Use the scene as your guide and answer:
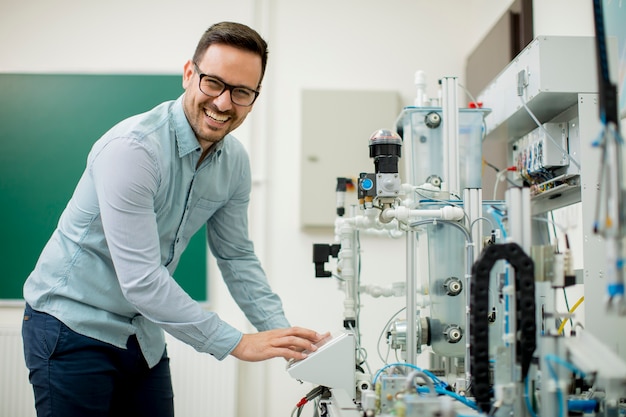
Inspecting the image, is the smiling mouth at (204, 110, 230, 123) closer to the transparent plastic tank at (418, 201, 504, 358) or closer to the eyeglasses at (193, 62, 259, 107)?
the eyeglasses at (193, 62, 259, 107)

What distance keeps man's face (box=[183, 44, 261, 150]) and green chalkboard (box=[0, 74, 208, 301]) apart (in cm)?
176

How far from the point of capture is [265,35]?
11.4ft

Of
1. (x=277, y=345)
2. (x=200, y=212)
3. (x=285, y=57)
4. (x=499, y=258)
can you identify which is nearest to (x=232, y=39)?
(x=200, y=212)

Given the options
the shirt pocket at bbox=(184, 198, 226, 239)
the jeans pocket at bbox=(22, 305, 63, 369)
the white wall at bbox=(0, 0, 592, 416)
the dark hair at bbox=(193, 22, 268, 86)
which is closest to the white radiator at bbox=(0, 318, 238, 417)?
the white wall at bbox=(0, 0, 592, 416)

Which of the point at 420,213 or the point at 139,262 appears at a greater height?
the point at 420,213

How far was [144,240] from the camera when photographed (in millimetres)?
1464

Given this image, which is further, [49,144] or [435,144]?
[49,144]

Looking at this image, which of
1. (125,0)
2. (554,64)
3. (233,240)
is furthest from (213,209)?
(125,0)

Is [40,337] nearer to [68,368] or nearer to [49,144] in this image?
[68,368]

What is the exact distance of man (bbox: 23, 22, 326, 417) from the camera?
146 cm

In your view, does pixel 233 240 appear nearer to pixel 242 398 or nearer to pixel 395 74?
pixel 242 398

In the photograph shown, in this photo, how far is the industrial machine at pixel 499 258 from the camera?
1.07 meters

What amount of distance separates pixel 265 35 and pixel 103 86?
37.7 inches

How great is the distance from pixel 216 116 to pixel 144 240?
0.39 metres
